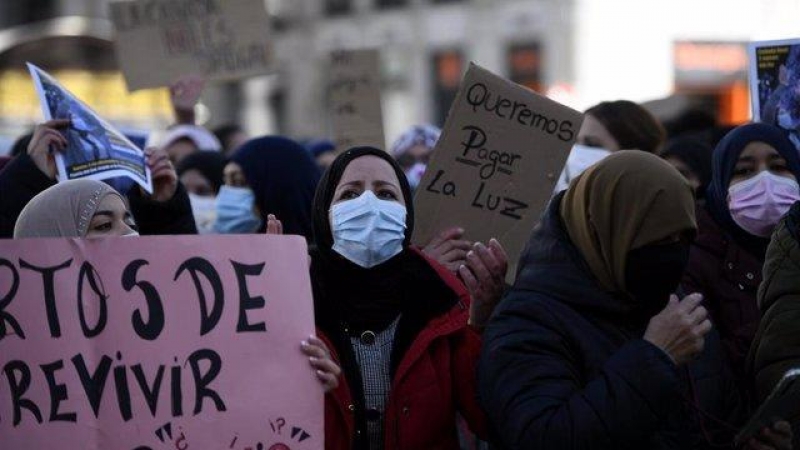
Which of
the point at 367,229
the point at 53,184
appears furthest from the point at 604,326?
the point at 53,184

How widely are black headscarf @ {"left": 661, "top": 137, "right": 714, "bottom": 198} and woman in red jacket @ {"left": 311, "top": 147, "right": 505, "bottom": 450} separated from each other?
2923 mm

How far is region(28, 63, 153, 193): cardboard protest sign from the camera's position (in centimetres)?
475

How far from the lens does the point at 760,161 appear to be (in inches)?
174

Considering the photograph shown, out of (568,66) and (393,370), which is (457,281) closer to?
(393,370)

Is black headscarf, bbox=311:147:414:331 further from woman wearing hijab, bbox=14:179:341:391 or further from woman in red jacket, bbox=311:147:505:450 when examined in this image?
woman wearing hijab, bbox=14:179:341:391

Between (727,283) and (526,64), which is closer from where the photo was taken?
(727,283)

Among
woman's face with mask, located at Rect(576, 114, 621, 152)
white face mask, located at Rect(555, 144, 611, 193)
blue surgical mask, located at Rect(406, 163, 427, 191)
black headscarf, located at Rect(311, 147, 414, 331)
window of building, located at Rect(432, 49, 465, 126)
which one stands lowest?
window of building, located at Rect(432, 49, 465, 126)

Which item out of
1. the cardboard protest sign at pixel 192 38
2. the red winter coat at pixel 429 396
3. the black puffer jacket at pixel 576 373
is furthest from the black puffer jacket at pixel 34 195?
the cardboard protest sign at pixel 192 38

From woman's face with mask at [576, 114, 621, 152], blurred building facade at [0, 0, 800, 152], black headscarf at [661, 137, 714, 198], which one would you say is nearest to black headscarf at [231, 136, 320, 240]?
woman's face with mask at [576, 114, 621, 152]

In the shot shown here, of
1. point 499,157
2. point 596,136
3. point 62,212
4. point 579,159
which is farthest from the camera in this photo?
point 596,136

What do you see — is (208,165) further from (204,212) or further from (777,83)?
(777,83)

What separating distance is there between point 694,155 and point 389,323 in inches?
128

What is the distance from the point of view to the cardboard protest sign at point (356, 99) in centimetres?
742

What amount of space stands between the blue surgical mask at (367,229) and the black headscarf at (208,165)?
297 centimetres
